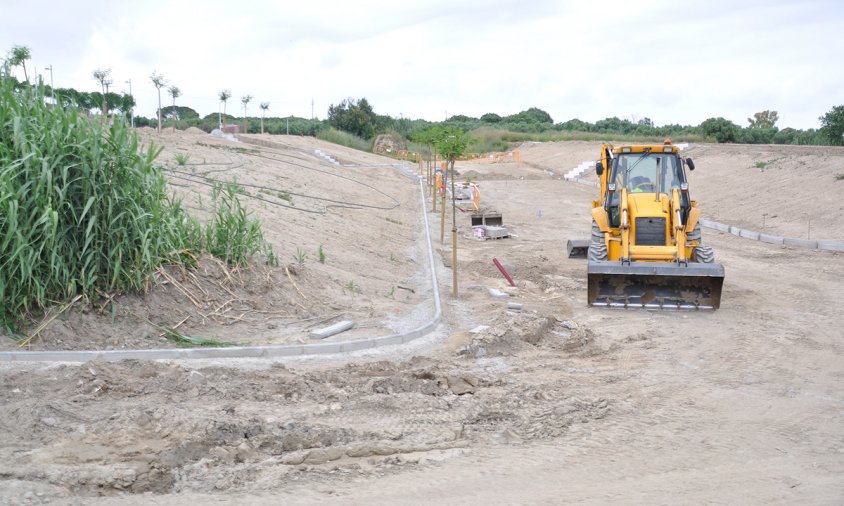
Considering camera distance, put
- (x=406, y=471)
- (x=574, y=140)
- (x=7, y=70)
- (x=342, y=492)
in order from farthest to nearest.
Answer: (x=574, y=140), (x=7, y=70), (x=406, y=471), (x=342, y=492)

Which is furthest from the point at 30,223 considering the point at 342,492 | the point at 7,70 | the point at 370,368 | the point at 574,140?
the point at 574,140

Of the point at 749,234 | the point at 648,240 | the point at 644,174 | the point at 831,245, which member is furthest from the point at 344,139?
the point at 648,240

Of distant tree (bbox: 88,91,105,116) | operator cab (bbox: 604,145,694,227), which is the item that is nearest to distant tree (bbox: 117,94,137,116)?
distant tree (bbox: 88,91,105,116)

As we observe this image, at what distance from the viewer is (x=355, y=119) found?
6612 cm

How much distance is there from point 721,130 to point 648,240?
46.7 metres

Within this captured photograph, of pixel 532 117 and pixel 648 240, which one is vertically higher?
pixel 532 117

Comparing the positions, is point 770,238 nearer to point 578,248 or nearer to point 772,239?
point 772,239

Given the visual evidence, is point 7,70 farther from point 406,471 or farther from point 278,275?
point 406,471

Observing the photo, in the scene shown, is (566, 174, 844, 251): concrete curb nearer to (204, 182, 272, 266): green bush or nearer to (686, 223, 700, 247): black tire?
(686, 223, 700, 247): black tire

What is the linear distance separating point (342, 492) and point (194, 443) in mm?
1463

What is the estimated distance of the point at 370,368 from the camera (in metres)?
8.62

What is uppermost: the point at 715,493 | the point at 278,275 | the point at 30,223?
the point at 30,223

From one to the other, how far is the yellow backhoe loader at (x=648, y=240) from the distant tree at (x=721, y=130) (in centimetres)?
4346

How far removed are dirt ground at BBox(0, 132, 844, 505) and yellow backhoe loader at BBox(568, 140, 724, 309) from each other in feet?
1.36
